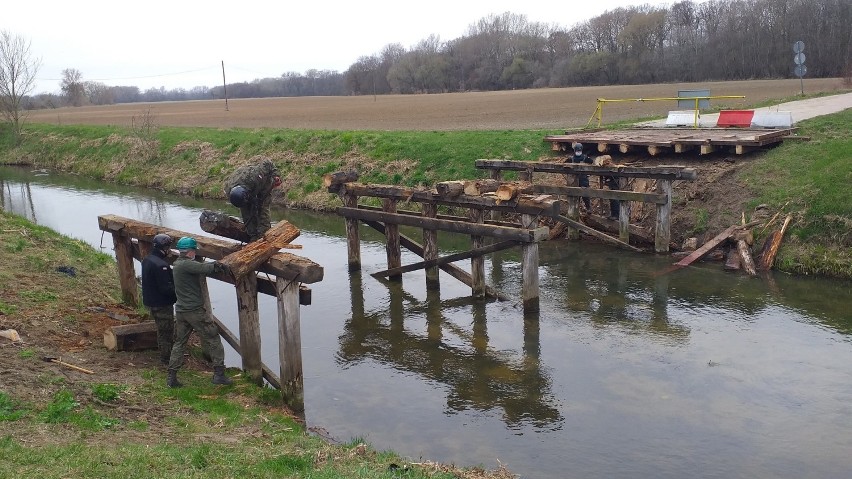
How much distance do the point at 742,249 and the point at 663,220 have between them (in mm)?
1910

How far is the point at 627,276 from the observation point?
52.8 ft

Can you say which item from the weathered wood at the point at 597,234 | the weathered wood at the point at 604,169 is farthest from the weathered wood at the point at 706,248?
the weathered wood at the point at 597,234

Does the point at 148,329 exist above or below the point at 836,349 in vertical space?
above

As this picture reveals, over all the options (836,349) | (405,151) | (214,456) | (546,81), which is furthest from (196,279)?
(546,81)

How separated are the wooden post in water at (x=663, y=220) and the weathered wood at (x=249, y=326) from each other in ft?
34.8

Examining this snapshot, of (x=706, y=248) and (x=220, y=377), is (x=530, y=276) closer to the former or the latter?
(x=706, y=248)

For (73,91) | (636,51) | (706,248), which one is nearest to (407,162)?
(706,248)

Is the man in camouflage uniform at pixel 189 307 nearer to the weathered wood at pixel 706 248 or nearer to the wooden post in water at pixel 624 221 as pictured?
the weathered wood at pixel 706 248

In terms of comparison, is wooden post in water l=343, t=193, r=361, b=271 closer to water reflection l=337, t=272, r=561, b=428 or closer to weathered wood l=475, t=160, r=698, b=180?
water reflection l=337, t=272, r=561, b=428

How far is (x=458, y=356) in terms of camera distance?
11695 millimetres

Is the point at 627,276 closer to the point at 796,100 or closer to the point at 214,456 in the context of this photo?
the point at 214,456

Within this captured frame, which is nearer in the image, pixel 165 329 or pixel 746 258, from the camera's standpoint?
pixel 165 329

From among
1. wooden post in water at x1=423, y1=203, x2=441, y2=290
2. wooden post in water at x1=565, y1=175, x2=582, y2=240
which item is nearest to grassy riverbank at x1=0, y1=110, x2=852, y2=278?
wooden post in water at x1=565, y1=175, x2=582, y2=240

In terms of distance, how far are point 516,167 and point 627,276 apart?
4463mm
